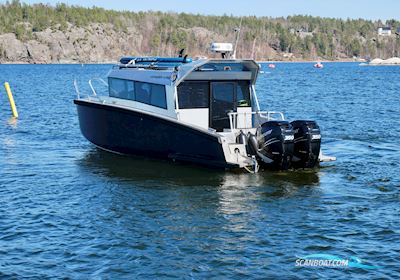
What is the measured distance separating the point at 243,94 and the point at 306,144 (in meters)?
3.22

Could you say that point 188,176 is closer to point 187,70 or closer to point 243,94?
point 187,70

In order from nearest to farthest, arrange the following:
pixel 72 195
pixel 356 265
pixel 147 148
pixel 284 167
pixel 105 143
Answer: pixel 356 265 → pixel 72 195 → pixel 284 167 → pixel 147 148 → pixel 105 143

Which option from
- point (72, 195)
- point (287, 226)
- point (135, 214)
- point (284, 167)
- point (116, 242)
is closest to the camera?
point (116, 242)

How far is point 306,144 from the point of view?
17312mm

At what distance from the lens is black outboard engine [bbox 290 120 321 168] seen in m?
17.3

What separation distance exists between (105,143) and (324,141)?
327 inches

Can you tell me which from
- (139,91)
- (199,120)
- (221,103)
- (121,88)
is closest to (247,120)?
(221,103)

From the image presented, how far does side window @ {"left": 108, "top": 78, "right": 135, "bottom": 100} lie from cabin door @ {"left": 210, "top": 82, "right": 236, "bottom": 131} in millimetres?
2846

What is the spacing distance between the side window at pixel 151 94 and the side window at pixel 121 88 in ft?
1.00

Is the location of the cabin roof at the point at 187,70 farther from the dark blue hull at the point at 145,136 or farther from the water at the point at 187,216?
the water at the point at 187,216

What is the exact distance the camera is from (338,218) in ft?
44.1

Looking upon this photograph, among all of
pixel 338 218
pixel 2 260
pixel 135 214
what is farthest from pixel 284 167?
pixel 2 260

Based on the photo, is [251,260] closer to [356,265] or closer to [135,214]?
[356,265]

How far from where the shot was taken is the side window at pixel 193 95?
740 inches
